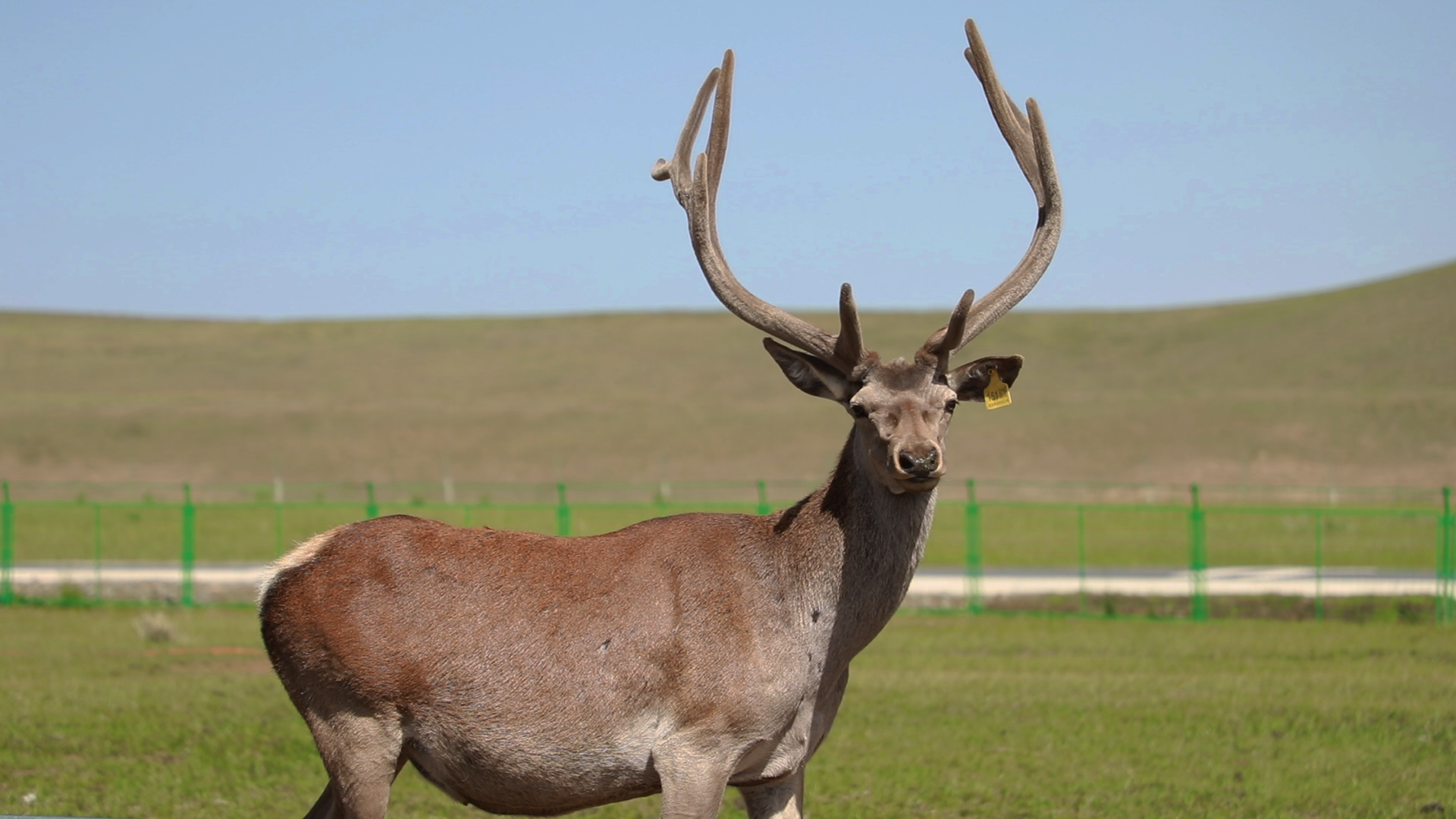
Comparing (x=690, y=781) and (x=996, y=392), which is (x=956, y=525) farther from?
(x=690, y=781)

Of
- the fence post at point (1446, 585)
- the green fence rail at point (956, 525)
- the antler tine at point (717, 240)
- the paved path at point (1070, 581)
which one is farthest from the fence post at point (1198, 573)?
the antler tine at point (717, 240)

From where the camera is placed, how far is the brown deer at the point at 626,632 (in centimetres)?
587

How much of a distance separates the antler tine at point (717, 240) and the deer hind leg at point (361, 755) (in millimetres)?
2338

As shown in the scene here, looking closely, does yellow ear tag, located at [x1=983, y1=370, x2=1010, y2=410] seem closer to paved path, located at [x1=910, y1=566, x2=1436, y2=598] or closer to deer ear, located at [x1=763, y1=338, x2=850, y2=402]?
deer ear, located at [x1=763, y1=338, x2=850, y2=402]

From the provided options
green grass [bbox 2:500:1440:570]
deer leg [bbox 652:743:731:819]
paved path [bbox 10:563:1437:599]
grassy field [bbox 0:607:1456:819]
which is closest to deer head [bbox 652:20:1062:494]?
deer leg [bbox 652:743:731:819]

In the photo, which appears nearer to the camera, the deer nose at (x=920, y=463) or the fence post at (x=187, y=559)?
the deer nose at (x=920, y=463)

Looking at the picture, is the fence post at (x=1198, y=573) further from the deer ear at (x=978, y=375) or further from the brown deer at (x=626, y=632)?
the brown deer at (x=626, y=632)

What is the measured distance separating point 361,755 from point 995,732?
25.0 feet

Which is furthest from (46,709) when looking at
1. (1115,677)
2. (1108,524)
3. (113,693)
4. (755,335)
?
(755,335)

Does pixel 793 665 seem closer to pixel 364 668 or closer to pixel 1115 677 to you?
pixel 364 668

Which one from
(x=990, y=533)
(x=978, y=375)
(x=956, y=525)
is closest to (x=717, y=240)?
(x=978, y=375)

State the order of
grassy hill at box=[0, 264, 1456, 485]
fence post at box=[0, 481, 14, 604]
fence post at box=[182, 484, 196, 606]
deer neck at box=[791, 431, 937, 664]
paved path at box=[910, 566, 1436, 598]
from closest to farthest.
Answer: deer neck at box=[791, 431, 937, 664]
paved path at box=[910, 566, 1436, 598]
fence post at box=[182, 484, 196, 606]
fence post at box=[0, 481, 14, 604]
grassy hill at box=[0, 264, 1456, 485]

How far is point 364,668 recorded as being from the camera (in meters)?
5.86

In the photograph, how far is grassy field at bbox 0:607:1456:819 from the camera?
32.1ft
